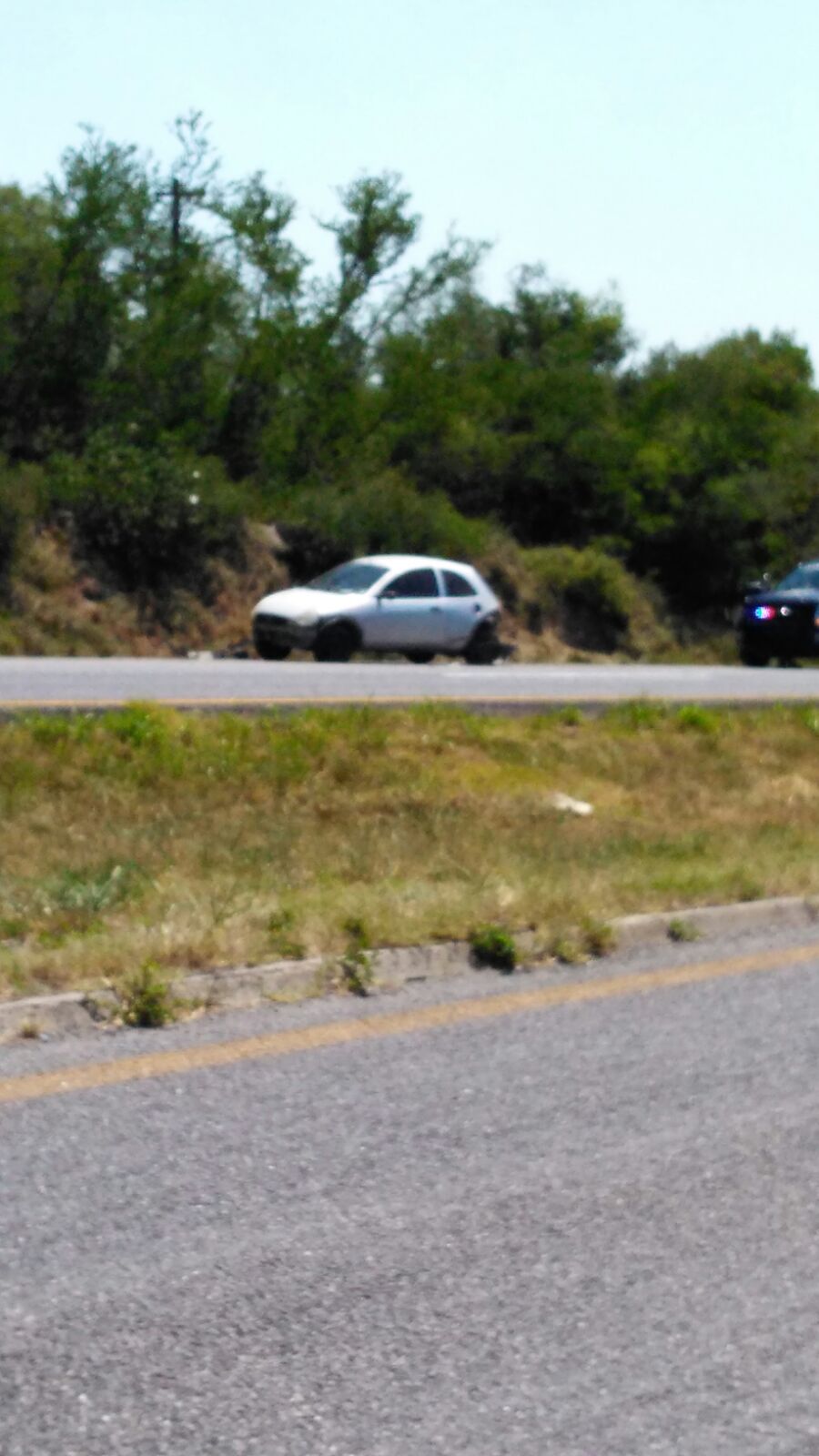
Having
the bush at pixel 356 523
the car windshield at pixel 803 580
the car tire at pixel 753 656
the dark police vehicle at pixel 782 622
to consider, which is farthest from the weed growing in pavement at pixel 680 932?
the bush at pixel 356 523

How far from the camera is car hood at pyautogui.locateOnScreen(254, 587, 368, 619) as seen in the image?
26312mm

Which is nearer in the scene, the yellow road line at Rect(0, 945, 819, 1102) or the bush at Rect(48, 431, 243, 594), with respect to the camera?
the yellow road line at Rect(0, 945, 819, 1102)

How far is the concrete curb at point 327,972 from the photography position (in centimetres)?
641

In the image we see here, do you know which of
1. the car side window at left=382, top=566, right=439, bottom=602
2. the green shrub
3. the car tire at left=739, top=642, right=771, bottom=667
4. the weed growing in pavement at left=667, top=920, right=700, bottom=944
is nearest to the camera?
the green shrub

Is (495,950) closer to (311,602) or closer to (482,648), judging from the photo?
(311,602)

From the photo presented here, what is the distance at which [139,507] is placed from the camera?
34.1 m

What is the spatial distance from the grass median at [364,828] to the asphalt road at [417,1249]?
136 cm

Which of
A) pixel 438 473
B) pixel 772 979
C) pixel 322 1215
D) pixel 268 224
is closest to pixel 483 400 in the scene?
pixel 438 473

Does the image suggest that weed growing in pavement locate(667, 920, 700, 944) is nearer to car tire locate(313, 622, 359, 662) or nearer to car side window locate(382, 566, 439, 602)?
car tire locate(313, 622, 359, 662)

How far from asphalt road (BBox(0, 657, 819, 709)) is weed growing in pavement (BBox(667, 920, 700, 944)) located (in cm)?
720

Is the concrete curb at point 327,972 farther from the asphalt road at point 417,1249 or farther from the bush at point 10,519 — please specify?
the bush at point 10,519

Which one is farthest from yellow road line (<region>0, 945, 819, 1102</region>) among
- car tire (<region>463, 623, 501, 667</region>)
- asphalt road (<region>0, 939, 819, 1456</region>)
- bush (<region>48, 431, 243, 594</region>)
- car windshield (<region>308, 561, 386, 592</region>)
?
bush (<region>48, 431, 243, 594</region>)

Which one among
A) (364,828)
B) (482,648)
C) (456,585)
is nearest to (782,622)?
(482,648)

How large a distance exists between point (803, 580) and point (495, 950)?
83.3 ft
